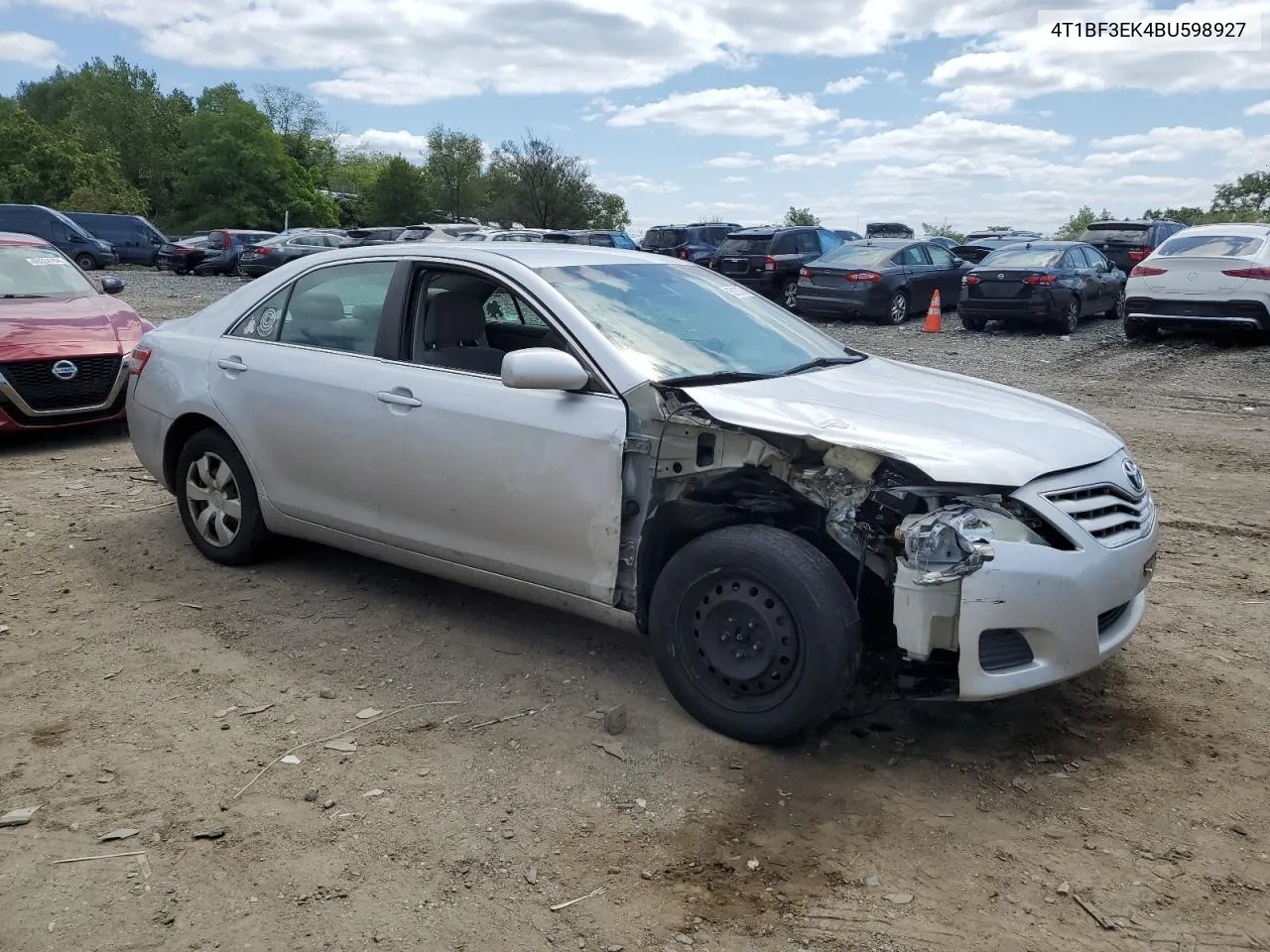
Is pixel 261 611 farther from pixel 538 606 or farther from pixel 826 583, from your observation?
pixel 826 583

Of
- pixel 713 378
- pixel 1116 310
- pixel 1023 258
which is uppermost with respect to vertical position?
pixel 1023 258

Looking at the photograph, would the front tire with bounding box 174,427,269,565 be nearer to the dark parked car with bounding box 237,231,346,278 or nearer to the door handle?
the door handle

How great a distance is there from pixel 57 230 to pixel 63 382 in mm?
23109

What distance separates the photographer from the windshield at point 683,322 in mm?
4051

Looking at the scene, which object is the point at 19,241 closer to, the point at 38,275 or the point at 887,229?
the point at 38,275

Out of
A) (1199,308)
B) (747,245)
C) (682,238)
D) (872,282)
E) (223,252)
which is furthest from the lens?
(223,252)

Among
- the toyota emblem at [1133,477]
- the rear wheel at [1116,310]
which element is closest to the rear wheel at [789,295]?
the rear wheel at [1116,310]

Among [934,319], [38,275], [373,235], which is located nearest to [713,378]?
[38,275]

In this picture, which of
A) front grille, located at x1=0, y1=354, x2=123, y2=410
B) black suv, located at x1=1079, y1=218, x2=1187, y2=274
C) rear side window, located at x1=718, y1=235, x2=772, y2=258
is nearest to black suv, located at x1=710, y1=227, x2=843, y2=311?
rear side window, located at x1=718, y1=235, x2=772, y2=258

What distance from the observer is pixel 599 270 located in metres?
4.53

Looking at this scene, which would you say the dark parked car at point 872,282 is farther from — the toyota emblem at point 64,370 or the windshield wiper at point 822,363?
the windshield wiper at point 822,363

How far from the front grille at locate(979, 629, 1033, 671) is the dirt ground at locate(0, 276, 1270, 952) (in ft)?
1.36

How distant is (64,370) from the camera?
7.91 m

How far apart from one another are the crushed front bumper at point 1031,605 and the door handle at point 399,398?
210cm
